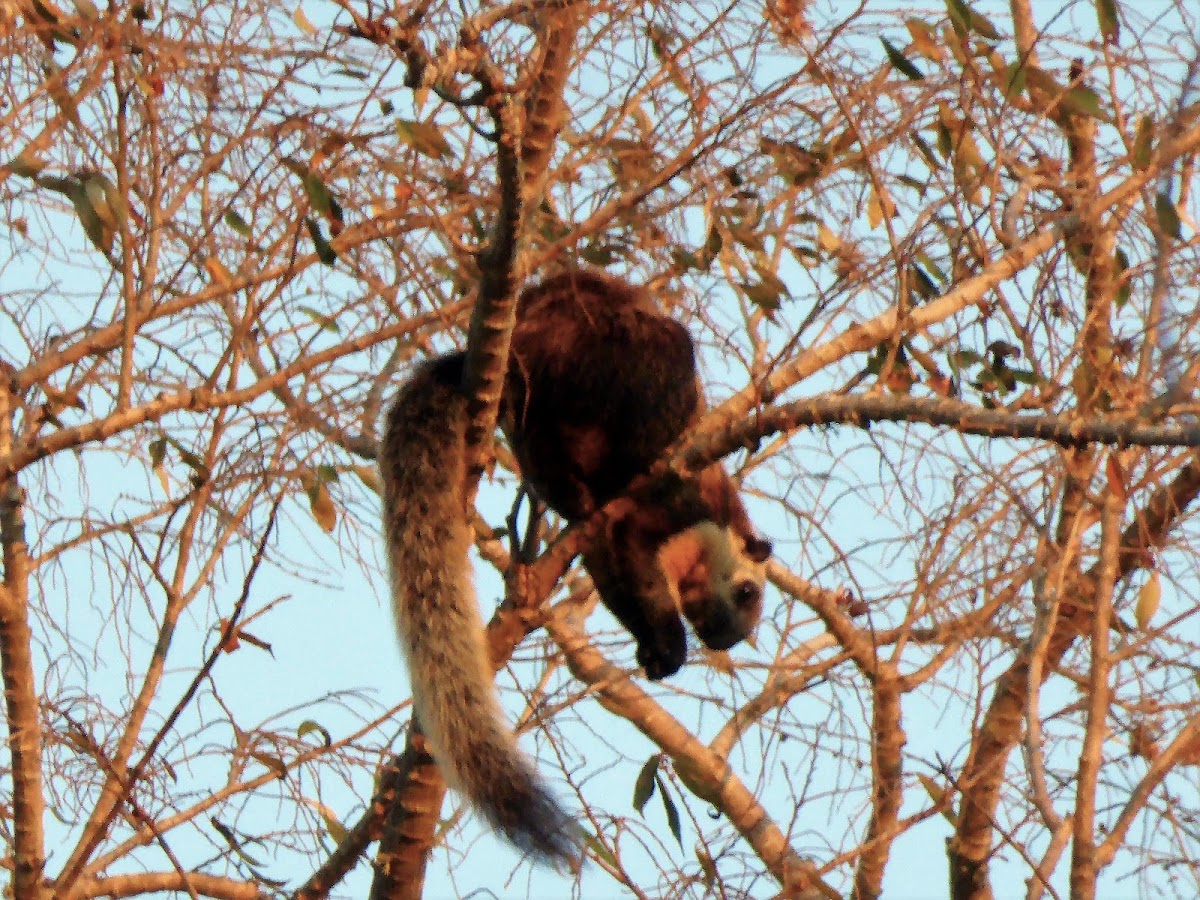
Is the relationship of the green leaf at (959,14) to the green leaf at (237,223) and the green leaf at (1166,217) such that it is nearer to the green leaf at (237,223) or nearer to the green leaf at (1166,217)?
the green leaf at (1166,217)

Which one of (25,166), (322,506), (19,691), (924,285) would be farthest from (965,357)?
(19,691)

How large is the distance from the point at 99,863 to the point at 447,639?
104cm

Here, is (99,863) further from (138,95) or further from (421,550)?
(138,95)

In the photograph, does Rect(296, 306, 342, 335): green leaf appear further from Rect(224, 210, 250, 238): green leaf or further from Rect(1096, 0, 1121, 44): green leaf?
Rect(1096, 0, 1121, 44): green leaf

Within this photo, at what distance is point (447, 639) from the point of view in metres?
4.46

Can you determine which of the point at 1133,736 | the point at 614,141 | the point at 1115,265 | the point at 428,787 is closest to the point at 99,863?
the point at 428,787

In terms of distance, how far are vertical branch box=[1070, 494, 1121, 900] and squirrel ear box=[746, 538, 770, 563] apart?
2064mm

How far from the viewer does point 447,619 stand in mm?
4543

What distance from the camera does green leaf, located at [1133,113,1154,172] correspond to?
3654 millimetres

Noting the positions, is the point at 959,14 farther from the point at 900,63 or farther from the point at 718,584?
the point at 718,584

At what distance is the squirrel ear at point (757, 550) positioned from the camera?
18.6 feet

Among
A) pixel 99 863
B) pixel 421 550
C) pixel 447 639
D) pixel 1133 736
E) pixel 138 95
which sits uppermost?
pixel 138 95

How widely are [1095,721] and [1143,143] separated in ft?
4.22

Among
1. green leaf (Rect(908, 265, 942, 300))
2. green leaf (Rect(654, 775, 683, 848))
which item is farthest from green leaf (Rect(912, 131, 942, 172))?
green leaf (Rect(654, 775, 683, 848))
